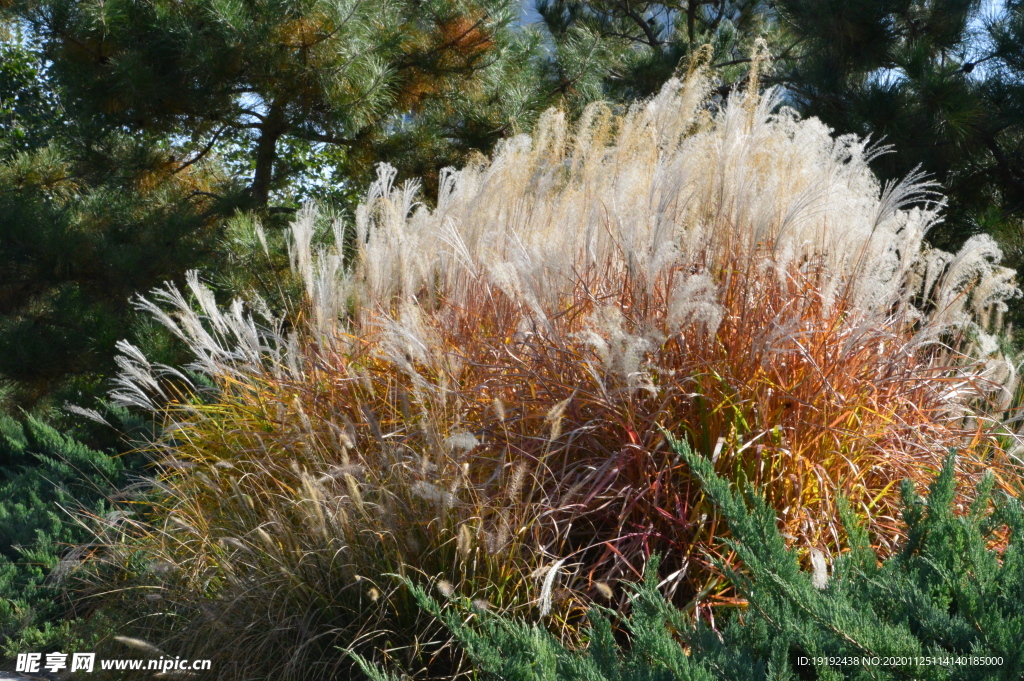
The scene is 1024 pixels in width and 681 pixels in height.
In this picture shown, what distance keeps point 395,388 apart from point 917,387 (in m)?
1.96

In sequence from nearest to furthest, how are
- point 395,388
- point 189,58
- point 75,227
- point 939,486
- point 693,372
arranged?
1. point 939,486
2. point 693,372
3. point 395,388
4. point 189,58
5. point 75,227

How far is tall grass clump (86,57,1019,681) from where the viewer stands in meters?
2.52

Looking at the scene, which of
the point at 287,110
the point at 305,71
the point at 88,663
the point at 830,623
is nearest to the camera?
the point at 830,623

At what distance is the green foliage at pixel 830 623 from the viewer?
1.66 m

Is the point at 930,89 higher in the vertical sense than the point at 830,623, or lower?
higher

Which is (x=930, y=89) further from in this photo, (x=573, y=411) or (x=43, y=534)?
(x=43, y=534)

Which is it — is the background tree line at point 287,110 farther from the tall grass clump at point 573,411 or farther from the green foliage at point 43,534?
the tall grass clump at point 573,411

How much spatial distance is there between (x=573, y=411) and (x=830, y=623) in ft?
4.32

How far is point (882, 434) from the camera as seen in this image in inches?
118

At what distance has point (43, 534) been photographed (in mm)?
3795

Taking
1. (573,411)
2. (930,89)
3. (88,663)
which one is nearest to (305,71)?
(930,89)

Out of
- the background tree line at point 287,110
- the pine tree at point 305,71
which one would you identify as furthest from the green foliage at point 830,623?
the pine tree at point 305,71

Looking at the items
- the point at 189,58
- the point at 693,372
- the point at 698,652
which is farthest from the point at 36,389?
the point at 698,652

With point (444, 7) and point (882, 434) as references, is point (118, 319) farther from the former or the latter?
point (882, 434)
